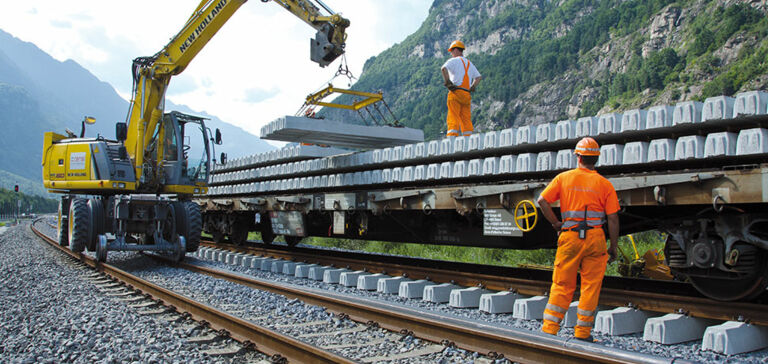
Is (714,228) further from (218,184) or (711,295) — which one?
(218,184)

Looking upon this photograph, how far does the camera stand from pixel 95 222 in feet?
38.3

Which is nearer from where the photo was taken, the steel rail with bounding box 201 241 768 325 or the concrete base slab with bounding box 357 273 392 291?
the steel rail with bounding box 201 241 768 325

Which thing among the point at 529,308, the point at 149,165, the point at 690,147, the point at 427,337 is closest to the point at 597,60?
the point at 149,165

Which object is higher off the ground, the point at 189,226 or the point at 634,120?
the point at 634,120

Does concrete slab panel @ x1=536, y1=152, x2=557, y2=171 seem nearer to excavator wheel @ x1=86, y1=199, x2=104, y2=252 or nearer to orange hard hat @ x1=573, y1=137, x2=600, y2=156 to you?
orange hard hat @ x1=573, y1=137, x2=600, y2=156

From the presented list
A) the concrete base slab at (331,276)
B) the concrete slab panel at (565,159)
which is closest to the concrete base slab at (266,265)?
the concrete base slab at (331,276)

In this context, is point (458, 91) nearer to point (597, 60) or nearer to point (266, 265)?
point (266, 265)

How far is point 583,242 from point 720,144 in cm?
165

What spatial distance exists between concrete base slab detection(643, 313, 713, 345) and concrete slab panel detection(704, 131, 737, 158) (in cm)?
152

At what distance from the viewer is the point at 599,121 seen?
597 cm

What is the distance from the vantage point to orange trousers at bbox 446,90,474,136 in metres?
8.45

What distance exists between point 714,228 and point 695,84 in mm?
93638

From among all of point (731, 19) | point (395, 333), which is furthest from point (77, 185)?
point (731, 19)

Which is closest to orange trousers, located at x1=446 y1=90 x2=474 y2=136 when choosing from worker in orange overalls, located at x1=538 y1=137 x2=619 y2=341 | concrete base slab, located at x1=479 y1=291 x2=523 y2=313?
concrete base slab, located at x1=479 y1=291 x2=523 y2=313
